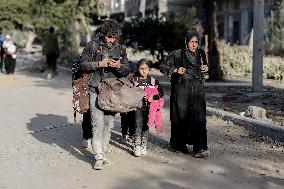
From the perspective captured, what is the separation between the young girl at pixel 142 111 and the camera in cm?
733

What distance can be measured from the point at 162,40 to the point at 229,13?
3034cm

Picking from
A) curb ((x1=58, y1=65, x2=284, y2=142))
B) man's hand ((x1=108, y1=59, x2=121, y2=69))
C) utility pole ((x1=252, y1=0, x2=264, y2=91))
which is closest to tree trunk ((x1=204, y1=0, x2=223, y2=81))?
utility pole ((x1=252, y1=0, x2=264, y2=91))

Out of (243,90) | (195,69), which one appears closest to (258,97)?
(243,90)

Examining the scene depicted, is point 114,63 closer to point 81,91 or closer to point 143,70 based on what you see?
point 81,91

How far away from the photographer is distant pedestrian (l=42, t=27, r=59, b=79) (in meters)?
19.3

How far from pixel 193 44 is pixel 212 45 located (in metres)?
9.85

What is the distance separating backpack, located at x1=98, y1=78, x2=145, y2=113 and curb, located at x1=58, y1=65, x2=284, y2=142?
2.63 meters

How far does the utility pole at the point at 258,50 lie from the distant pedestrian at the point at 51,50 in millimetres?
7621

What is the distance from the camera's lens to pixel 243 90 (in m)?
14.6

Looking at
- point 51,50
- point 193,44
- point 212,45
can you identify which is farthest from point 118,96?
point 51,50

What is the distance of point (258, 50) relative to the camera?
46.2 ft

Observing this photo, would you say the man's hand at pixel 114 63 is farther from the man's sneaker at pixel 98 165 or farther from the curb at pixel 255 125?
the curb at pixel 255 125

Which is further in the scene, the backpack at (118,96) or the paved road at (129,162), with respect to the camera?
the backpack at (118,96)

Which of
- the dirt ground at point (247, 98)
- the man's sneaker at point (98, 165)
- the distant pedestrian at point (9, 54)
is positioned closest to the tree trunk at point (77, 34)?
the distant pedestrian at point (9, 54)
